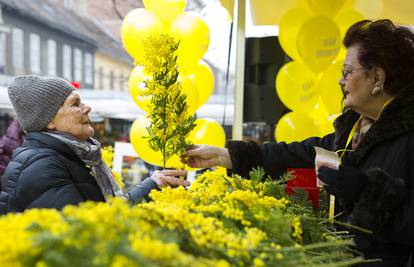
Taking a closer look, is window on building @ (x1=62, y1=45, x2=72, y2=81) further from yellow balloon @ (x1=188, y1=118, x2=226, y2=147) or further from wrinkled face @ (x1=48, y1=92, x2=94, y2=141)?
wrinkled face @ (x1=48, y1=92, x2=94, y2=141)

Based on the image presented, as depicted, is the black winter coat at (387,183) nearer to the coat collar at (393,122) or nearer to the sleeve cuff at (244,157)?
the coat collar at (393,122)

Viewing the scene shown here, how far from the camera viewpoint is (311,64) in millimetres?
3045

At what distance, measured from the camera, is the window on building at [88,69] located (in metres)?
10.2

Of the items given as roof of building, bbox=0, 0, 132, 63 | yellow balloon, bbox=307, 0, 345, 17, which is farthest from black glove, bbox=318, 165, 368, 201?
roof of building, bbox=0, 0, 132, 63

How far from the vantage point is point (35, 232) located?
750 millimetres

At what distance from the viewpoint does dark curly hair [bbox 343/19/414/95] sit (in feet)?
5.14

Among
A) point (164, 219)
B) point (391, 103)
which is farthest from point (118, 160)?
point (164, 219)

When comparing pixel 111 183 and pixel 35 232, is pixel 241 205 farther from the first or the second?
pixel 111 183

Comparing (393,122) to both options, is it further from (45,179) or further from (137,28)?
(137,28)

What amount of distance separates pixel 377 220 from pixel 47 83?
1.17 metres

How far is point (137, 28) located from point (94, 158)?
4.05 ft

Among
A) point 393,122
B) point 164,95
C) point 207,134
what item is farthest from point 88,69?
point 393,122

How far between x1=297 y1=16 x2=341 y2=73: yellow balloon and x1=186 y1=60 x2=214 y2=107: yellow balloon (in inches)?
23.9

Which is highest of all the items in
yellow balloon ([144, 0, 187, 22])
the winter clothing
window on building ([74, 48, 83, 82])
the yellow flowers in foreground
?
window on building ([74, 48, 83, 82])
